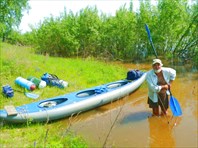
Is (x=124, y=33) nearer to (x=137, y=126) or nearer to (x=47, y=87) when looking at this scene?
(x=47, y=87)

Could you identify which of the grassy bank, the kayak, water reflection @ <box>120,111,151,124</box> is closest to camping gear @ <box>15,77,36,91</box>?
the grassy bank

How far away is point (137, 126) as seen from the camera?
23.2ft

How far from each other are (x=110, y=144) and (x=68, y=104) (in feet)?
5.98

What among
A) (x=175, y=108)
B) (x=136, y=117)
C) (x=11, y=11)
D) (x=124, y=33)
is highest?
(x=11, y=11)

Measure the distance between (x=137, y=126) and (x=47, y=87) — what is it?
11.0 ft

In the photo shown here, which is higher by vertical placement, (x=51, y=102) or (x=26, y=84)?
(x=26, y=84)

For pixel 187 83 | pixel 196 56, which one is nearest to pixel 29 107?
pixel 187 83

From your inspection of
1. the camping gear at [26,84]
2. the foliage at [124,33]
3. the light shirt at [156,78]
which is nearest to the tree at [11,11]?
the foliage at [124,33]

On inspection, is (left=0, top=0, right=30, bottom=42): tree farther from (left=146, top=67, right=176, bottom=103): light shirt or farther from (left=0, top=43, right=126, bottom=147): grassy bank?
(left=146, top=67, right=176, bottom=103): light shirt

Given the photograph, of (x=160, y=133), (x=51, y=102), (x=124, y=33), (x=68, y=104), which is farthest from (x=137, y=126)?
(x=124, y=33)

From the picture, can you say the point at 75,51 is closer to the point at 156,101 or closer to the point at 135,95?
the point at 135,95

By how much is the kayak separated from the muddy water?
0.84 ft

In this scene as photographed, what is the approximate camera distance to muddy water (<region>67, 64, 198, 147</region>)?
623 cm

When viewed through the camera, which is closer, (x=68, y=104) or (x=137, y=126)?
(x=137, y=126)
